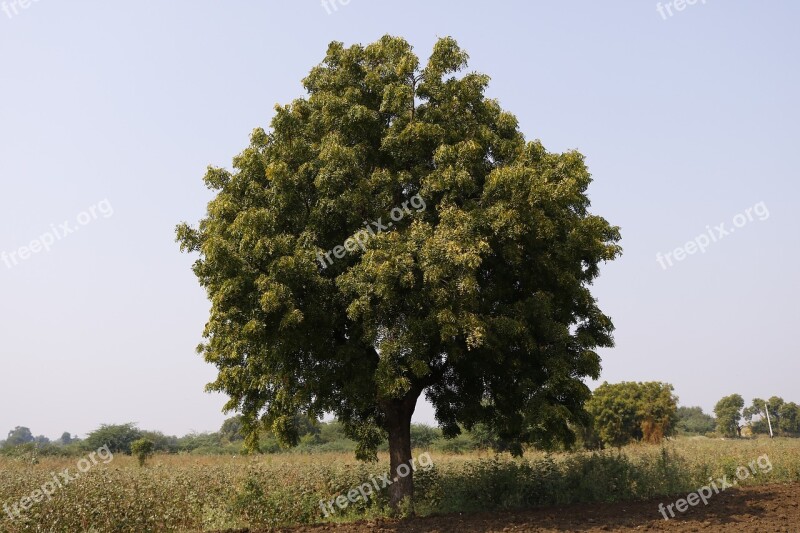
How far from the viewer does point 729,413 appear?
138000 millimetres

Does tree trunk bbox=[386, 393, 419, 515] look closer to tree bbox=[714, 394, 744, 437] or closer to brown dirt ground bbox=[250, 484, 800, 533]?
brown dirt ground bbox=[250, 484, 800, 533]

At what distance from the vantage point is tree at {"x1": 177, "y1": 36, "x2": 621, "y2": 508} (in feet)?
53.2

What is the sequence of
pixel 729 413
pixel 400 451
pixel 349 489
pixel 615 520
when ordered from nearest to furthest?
pixel 615 520, pixel 400 451, pixel 349 489, pixel 729 413

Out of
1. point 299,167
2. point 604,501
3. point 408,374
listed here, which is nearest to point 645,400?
point 604,501

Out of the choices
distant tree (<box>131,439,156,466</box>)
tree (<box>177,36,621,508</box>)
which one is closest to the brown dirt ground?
tree (<box>177,36,621,508</box>)

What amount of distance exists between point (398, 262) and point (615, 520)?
9.47 metres

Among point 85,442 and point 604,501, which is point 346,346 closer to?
point 604,501

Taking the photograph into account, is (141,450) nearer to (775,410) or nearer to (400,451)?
(400,451)

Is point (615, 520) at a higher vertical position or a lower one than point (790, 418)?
higher

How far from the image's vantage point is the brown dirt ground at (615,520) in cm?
1634

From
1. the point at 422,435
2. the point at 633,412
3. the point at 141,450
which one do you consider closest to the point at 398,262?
the point at 141,450

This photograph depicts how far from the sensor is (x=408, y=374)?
737 inches

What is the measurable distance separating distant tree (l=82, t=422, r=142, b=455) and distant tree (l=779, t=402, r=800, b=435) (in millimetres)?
124038

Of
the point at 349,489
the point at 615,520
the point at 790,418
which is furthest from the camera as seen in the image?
the point at 790,418
